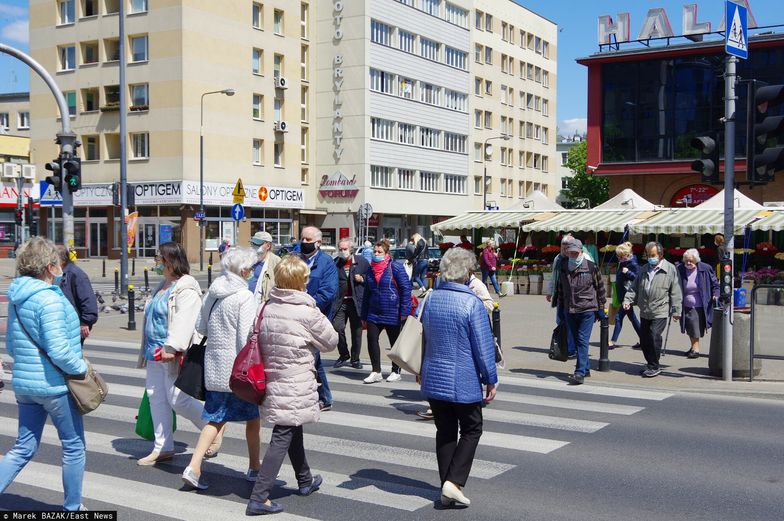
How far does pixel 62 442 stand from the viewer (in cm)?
544

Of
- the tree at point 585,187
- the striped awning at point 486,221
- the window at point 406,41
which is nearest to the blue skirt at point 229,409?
the striped awning at point 486,221

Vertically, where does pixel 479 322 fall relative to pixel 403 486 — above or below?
above

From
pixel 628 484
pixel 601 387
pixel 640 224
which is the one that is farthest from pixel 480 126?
pixel 628 484

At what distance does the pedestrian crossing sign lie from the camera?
11.1m

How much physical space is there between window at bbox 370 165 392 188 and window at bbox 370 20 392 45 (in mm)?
8514

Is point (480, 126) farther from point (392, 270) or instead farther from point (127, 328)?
point (392, 270)

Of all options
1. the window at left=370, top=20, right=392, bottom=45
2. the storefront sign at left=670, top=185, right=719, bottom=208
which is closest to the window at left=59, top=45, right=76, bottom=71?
the window at left=370, top=20, right=392, bottom=45

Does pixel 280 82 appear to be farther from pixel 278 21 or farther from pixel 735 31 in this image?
pixel 735 31

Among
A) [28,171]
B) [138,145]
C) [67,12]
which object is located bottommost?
[28,171]

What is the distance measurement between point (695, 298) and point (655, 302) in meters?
2.42

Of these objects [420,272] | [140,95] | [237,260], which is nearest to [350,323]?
[237,260]

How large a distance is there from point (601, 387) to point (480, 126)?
6496cm

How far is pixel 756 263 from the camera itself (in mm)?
25141

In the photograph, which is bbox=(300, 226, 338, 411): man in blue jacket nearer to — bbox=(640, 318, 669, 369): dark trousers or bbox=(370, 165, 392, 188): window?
bbox=(640, 318, 669, 369): dark trousers
